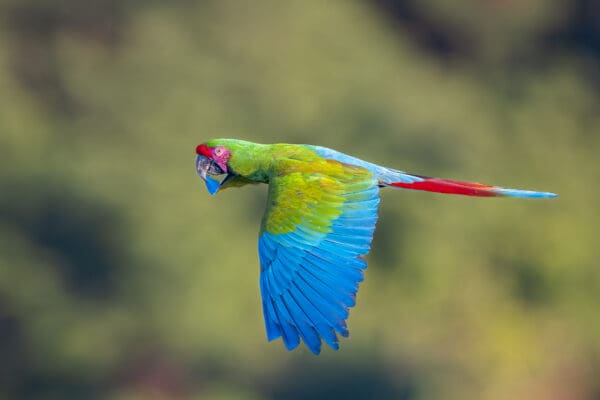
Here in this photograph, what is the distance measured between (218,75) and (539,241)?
212cm

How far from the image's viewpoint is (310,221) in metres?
2.92

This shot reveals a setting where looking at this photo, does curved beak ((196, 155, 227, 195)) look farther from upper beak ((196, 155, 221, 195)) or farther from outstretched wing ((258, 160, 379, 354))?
outstretched wing ((258, 160, 379, 354))

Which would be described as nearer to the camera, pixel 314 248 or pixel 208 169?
pixel 314 248

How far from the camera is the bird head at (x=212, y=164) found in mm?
3211

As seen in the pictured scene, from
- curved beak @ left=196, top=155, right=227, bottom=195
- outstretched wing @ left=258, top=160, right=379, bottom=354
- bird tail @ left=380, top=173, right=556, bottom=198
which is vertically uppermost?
bird tail @ left=380, top=173, right=556, bottom=198

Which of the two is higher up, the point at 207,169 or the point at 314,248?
the point at 207,169

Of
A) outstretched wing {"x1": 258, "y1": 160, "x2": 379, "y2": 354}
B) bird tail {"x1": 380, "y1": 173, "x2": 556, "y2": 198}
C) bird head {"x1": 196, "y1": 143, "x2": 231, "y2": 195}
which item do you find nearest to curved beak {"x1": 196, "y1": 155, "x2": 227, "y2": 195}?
bird head {"x1": 196, "y1": 143, "x2": 231, "y2": 195}

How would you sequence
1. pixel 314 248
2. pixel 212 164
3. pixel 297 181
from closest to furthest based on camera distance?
pixel 314 248, pixel 297 181, pixel 212 164

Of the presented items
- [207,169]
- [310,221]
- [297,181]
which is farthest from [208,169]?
[310,221]

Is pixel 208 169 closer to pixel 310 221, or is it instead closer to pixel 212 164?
pixel 212 164

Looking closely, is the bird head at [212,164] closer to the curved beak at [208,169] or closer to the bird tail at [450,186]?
the curved beak at [208,169]

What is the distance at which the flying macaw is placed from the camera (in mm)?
2691

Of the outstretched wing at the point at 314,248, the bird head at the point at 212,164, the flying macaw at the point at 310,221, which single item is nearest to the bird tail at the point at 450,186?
the flying macaw at the point at 310,221

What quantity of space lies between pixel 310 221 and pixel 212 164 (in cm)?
48
